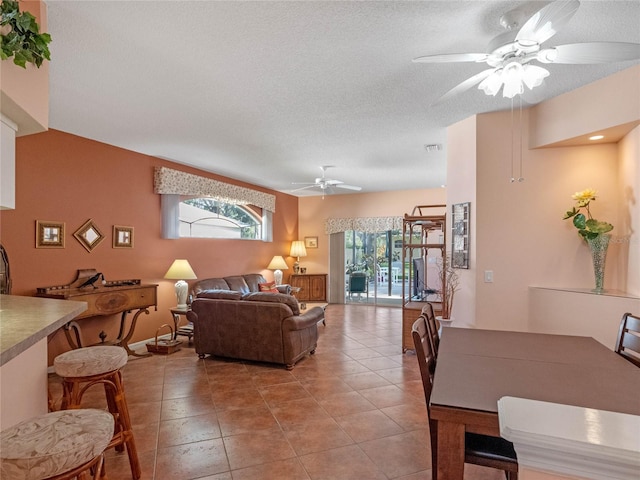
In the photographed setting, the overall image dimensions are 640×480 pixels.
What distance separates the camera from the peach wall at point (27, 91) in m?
1.48

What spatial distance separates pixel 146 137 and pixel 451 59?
12.0 feet

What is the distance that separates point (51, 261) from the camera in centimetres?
369

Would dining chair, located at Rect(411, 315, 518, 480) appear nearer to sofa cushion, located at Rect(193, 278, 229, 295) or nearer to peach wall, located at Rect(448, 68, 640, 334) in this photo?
peach wall, located at Rect(448, 68, 640, 334)

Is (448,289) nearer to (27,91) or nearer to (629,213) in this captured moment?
(629,213)

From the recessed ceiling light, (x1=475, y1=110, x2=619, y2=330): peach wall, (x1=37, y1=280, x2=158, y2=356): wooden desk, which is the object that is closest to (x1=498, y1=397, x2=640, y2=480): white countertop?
(x1=475, y1=110, x2=619, y2=330): peach wall

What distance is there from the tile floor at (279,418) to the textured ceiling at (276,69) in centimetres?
275

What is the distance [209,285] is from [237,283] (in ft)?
2.16

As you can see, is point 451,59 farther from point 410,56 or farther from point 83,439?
point 83,439

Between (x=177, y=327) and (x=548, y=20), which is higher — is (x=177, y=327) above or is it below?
below

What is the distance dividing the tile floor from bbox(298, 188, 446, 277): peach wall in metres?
4.22

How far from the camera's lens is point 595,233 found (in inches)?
116

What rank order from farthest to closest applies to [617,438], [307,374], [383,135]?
[383,135], [307,374], [617,438]

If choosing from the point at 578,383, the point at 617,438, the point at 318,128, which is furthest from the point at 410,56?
the point at 617,438

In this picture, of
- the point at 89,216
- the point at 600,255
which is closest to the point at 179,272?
the point at 89,216
